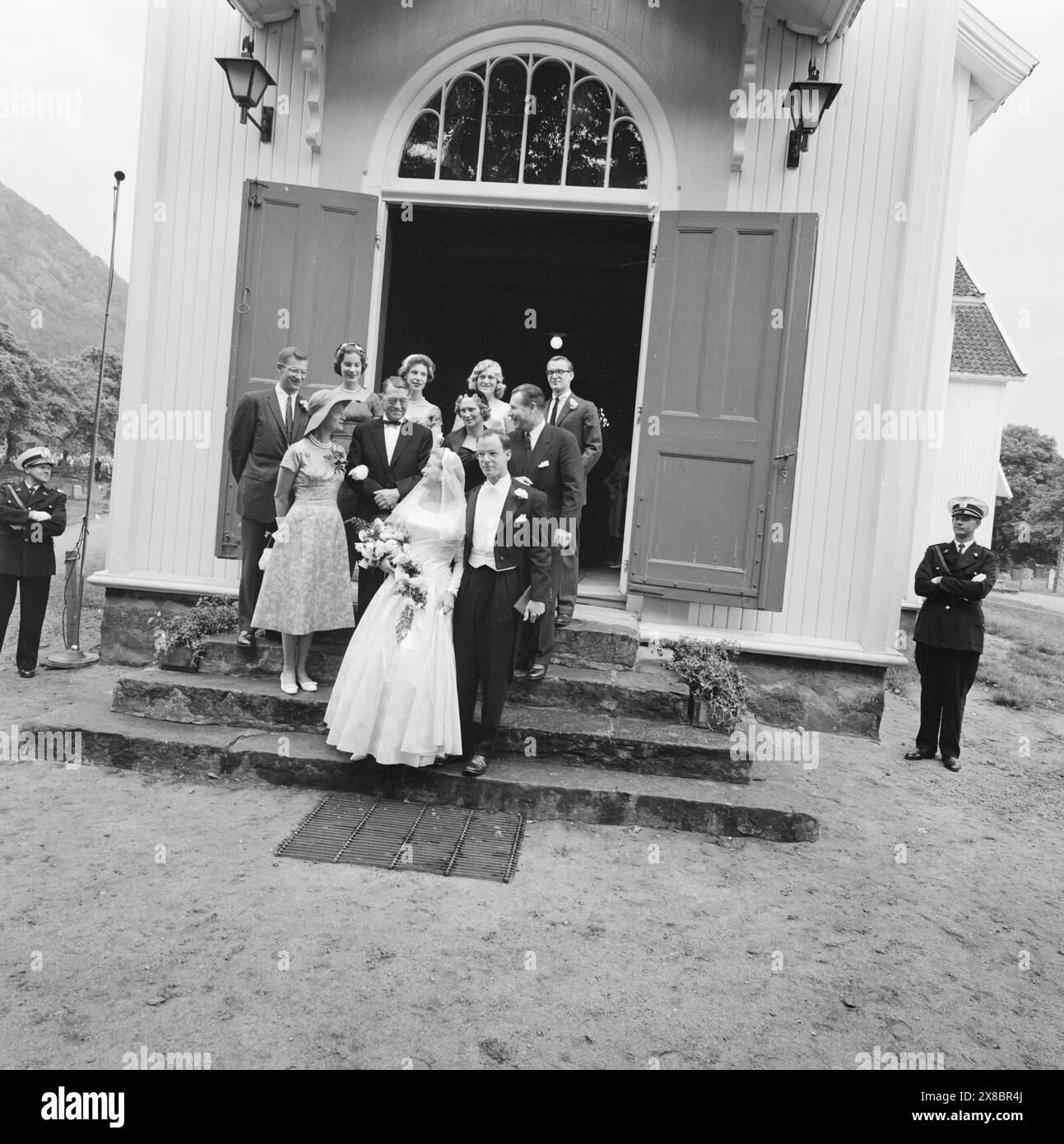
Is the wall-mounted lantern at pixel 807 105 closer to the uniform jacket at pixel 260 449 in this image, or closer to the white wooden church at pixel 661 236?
the white wooden church at pixel 661 236

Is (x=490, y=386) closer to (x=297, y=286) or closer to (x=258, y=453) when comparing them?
(x=258, y=453)

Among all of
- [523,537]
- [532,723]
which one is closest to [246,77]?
[523,537]

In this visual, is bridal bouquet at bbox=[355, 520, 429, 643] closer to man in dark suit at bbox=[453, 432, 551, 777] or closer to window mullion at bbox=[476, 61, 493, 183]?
man in dark suit at bbox=[453, 432, 551, 777]

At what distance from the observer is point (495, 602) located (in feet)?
16.1

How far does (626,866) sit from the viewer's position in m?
4.29

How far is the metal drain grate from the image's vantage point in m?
4.14

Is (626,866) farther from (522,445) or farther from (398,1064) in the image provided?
(522,445)

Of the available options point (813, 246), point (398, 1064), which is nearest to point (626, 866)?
point (398, 1064)

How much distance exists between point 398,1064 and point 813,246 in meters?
5.80

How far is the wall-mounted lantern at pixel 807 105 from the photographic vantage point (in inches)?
238

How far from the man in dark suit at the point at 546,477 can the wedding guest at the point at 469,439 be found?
29 centimetres

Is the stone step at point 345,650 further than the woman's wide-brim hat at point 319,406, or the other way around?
the stone step at point 345,650

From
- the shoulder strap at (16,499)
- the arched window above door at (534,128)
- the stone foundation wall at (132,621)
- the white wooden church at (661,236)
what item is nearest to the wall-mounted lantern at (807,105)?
the white wooden church at (661,236)

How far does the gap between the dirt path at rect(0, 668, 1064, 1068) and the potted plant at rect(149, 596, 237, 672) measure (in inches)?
34.7
